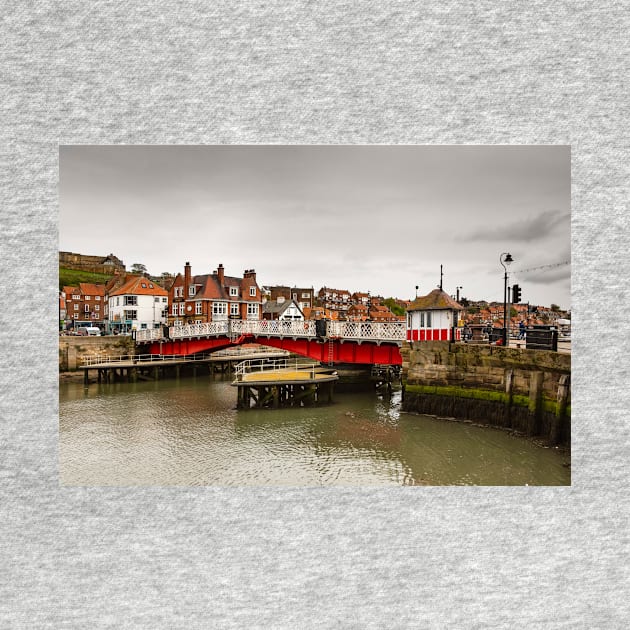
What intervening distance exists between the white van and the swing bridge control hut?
3.90m

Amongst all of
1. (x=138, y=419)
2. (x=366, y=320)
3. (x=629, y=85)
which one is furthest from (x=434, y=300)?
(x=138, y=419)

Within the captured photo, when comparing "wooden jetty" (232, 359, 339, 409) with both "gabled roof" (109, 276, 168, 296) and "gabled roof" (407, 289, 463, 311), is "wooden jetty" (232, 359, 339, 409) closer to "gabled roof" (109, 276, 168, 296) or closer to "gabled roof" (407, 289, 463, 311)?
"gabled roof" (109, 276, 168, 296)

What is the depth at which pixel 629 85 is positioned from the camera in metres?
2.64

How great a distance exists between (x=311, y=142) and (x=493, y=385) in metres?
3.33

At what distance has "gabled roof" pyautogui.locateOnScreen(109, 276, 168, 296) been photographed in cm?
397

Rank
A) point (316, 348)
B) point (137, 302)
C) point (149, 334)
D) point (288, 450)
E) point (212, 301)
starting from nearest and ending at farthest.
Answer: point (288, 450) < point (137, 302) < point (212, 301) < point (316, 348) < point (149, 334)

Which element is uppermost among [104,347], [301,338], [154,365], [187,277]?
[187,277]

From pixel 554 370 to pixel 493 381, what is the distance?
825 millimetres

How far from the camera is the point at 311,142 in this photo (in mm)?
2785

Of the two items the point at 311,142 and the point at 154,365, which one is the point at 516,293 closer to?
the point at 311,142

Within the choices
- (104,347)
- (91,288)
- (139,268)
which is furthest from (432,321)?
(104,347)

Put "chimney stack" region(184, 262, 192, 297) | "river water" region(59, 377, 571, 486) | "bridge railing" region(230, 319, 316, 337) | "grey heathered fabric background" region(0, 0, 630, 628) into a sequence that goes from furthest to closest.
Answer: "bridge railing" region(230, 319, 316, 337)
"chimney stack" region(184, 262, 192, 297)
"river water" region(59, 377, 571, 486)
"grey heathered fabric background" region(0, 0, 630, 628)

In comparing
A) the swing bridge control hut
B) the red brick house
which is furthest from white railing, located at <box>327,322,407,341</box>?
the red brick house

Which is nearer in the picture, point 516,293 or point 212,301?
point 516,293
